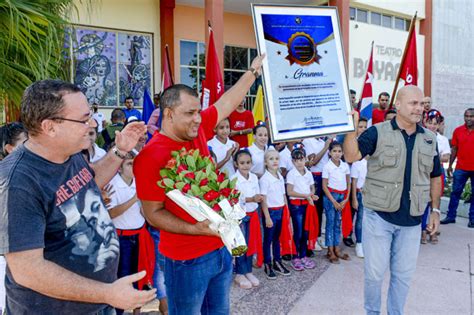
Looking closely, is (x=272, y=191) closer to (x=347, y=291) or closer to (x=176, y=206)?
(x=347, y=291)

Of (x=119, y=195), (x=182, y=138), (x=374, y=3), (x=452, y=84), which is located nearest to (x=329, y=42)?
(x=182, y=138)

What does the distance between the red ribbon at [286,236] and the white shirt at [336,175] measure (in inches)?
32.4

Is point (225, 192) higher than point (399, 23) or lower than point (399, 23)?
lower

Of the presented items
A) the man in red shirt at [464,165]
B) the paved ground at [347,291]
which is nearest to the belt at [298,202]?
the paved ground at [347,291]

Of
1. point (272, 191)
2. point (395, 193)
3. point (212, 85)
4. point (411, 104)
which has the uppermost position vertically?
point (212, 85)

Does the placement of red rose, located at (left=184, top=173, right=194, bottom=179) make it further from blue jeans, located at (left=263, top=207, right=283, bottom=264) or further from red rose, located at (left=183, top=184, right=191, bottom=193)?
blue jeans, located at (left=263, top=207, right=283, bottom=264)

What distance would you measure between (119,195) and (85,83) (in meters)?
9.01

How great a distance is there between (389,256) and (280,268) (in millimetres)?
1936

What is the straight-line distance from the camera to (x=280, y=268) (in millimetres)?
5164

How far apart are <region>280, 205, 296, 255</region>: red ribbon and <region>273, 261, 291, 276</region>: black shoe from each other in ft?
0.63

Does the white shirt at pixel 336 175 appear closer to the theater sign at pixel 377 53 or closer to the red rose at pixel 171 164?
the red rose at pixel 171 164

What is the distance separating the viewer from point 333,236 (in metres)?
5.62

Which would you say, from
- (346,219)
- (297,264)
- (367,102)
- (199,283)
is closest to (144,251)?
(199,283)

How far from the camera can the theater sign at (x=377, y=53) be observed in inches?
620
